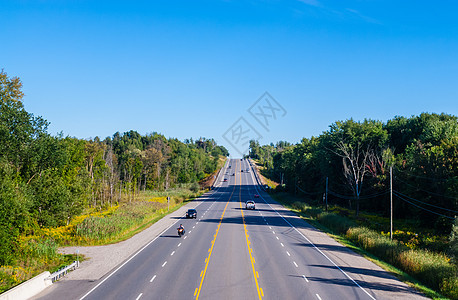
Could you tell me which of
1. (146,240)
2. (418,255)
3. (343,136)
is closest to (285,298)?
(418,255)

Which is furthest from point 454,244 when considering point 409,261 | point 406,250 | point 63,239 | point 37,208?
point 37,208

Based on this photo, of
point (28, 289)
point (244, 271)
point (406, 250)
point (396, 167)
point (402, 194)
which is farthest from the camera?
point (396, 167)

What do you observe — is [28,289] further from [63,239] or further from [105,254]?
[63,239]

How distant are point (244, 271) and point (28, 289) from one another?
38.0 ft

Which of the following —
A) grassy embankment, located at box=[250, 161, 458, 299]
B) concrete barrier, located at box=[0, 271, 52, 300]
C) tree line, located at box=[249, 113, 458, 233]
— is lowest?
grassy embankment, located at box=[250, 161, 458, 299]

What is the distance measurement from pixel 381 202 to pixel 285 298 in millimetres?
51058

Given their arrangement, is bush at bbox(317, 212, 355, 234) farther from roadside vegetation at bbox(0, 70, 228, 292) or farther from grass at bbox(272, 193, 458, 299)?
roadside vegetation at bbox(0, 70, 228, 292)

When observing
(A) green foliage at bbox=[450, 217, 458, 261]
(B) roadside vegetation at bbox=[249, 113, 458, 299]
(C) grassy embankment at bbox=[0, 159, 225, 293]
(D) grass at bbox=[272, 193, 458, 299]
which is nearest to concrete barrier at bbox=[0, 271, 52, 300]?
(C) grassy embankment at bbox=[0, 159, 225, 293]

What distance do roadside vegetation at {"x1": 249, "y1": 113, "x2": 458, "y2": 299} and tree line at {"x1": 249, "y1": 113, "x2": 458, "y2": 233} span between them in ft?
0.34

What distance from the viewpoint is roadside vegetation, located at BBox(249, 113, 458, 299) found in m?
26.2

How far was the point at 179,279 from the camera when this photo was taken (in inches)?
782

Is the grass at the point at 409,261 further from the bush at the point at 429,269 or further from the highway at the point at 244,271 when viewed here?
the highway at the point at 244,271

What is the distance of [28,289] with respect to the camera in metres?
17.3

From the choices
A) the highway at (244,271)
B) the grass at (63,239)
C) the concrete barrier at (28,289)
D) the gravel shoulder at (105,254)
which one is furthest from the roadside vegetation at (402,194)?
the grass at (63,239)
